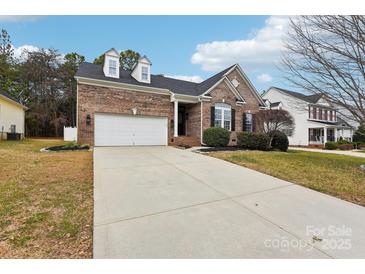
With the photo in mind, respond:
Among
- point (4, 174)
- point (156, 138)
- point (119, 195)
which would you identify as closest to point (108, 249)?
point (119, 195)

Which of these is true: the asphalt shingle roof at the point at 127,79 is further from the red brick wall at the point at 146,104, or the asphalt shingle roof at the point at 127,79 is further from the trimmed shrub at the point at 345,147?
the trimmed shrub at the point at 345,147

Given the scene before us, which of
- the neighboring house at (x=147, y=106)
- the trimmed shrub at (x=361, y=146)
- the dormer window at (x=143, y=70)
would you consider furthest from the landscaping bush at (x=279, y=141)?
the trimmed shrub at (x=361, y=146)

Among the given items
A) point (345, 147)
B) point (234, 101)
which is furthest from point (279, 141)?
point (345, 147)

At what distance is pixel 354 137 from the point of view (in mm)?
28391

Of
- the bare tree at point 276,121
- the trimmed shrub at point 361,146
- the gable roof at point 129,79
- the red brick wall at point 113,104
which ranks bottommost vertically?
the trimmed shrub at point 361,146

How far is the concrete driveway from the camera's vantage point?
2426mm

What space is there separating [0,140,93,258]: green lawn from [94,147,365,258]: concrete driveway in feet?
0.74

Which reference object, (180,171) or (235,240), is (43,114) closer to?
(180,171)

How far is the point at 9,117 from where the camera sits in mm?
18234

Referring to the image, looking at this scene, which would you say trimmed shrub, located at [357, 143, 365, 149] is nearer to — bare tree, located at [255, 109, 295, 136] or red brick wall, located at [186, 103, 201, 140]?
bare tree, located at [255, 109, 295, 136]

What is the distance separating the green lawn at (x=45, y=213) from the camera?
2.41 meters

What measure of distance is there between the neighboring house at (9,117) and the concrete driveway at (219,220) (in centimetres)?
1727

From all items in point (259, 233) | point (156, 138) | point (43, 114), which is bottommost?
point (259, 233)
